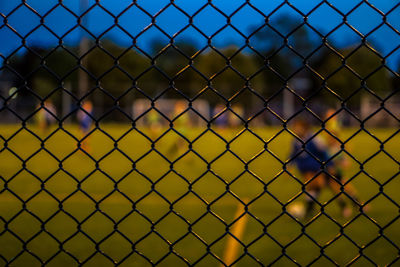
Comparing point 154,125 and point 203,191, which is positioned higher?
point 154,125

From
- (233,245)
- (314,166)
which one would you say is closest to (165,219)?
(233,245)

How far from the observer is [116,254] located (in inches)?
183

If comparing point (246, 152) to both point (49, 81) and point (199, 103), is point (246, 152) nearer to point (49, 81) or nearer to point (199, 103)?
Result: point (199, 103)

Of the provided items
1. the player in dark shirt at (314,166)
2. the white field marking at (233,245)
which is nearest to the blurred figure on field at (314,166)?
the player in dark shirt at (314,166)

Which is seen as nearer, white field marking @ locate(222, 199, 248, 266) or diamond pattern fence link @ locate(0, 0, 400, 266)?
diamond pattern fence link @ locate(0, 0, 400, 266)

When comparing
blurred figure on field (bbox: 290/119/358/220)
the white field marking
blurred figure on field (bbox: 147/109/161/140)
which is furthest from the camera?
blurred figure on field (bbox: 147/109/161/140)

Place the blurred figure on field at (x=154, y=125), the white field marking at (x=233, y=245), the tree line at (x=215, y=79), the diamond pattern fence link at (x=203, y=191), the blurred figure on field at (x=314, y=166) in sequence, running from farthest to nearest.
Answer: the tree line at (x=215, y=79)
the blurred figure on field at (x=154, y=125)
the blurred figure on field at (x=314, y=166)
the white field marking at (x=233, y=245)
the diamond pattern fence link at (x=203, y=191)

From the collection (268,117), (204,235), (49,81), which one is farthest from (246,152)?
(49,81)

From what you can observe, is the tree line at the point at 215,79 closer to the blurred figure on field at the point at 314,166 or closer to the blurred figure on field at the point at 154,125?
the blurred figure on field at the point at 154,125

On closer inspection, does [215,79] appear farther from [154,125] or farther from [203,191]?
[203,191]

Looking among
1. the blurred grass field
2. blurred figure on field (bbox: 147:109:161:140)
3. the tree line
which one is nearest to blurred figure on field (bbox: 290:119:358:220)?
the blurred grass field

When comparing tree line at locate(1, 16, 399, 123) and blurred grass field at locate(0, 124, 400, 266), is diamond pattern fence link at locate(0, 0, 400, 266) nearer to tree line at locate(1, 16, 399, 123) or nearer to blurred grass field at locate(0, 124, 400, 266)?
blurred grass field at locate(0, 124, 400, 266)

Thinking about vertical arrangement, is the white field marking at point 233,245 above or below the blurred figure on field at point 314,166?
below

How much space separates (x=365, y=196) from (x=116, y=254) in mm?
5408
